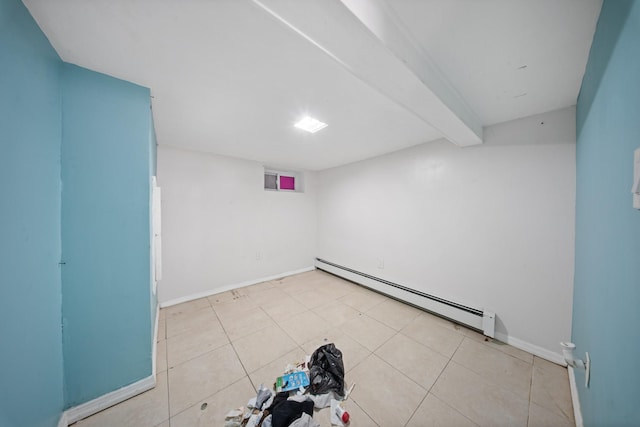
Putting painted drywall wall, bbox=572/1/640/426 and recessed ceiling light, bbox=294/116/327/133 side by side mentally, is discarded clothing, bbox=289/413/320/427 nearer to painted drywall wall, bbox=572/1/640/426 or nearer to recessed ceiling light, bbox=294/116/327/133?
painted drywall wall, bbox=572/1/640/426

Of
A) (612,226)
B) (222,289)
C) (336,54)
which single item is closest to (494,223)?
(612,226)

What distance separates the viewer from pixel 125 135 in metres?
1.38

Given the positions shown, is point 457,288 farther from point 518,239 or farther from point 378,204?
point 378,204

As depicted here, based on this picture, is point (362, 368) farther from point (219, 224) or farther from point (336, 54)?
point (219, 224)

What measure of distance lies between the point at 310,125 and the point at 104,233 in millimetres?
1943

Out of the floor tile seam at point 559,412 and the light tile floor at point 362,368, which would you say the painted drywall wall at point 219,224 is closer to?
the light tile floor at point 362,368

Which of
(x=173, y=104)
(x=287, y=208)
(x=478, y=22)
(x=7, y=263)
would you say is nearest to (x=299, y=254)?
(x=287, y=208)

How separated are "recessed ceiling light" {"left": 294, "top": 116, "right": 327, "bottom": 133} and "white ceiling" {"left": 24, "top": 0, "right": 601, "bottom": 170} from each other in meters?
0.11

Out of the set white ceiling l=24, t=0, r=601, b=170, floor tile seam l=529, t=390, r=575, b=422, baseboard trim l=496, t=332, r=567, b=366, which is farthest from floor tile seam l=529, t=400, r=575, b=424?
white ceiling l=24, t=0, r=601, b=170

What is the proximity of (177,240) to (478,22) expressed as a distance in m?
3.70

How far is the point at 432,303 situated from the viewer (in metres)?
2.46

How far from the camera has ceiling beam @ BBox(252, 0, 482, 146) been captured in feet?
2.39

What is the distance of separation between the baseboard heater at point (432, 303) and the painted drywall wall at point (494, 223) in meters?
0.09

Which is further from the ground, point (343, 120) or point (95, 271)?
point (343, 120)
